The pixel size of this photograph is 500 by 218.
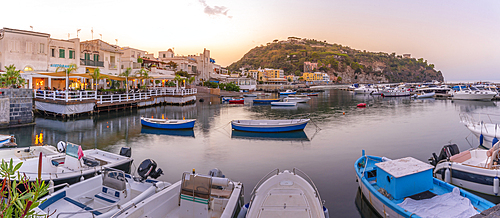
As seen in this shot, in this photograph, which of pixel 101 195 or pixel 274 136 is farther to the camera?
pixel 274 136

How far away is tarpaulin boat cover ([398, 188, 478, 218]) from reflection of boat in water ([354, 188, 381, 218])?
121cm

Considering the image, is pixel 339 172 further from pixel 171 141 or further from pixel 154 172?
pixel 171 141

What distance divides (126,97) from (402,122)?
32196 millimetres

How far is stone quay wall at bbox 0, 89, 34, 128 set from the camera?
787 inches

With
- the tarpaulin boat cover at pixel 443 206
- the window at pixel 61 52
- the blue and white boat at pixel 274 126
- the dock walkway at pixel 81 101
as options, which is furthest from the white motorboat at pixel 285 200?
the window at pixel 61 52

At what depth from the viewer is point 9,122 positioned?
20.3 meters

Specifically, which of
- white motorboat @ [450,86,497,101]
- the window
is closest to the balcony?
the window

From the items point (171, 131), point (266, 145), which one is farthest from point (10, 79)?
point (266, 145)

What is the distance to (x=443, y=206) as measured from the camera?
7109mm

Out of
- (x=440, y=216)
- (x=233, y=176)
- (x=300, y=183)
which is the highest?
(x=300, y=183)

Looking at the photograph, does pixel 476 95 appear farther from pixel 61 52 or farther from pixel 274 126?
pixel 61 52

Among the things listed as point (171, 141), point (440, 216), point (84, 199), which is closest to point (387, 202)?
point (440, 216)

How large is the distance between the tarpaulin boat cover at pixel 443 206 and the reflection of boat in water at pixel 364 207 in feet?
3.98

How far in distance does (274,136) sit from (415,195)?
13.5 meters
